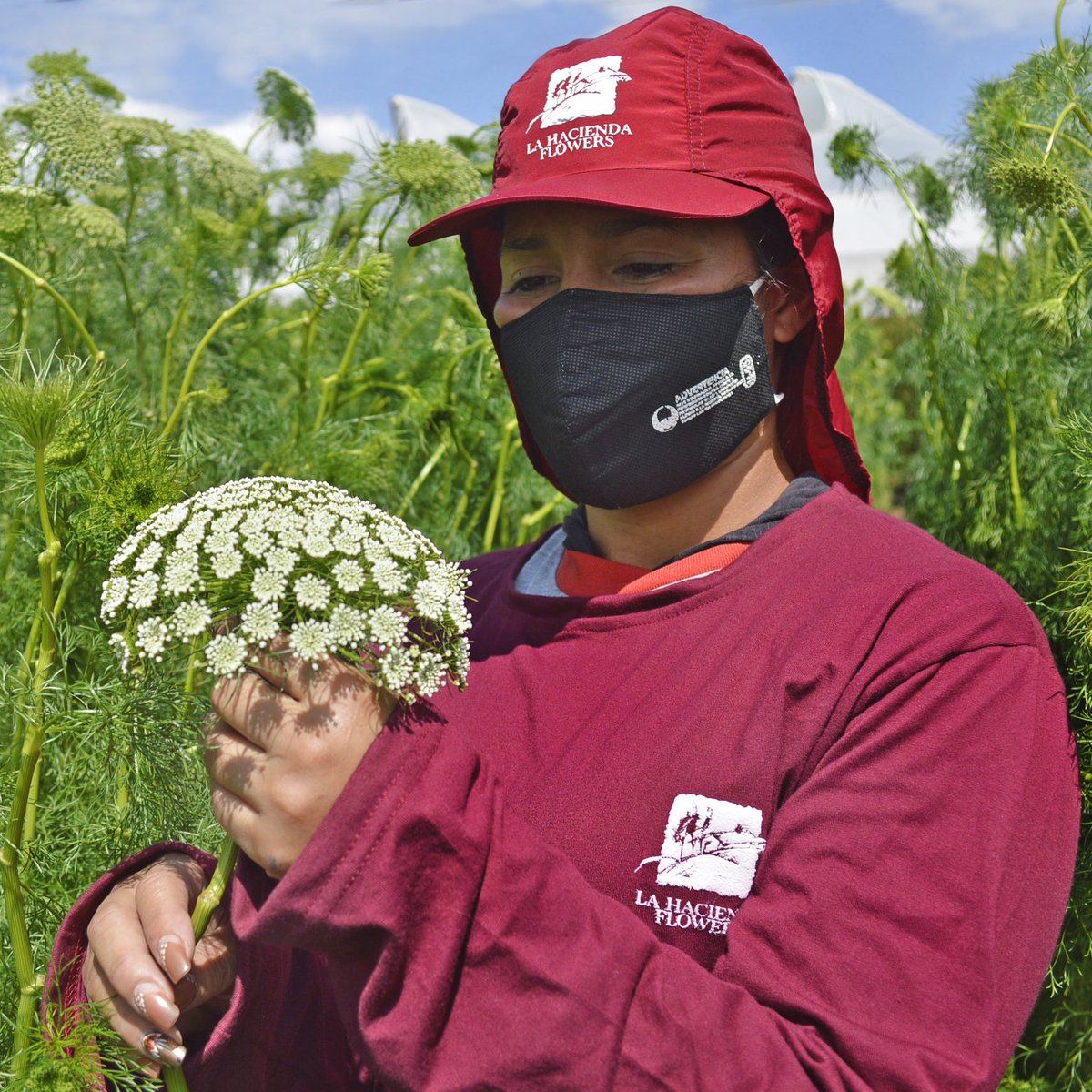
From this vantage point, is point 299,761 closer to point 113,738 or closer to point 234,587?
point 234,587

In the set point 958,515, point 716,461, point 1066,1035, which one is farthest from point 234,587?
point 958,515

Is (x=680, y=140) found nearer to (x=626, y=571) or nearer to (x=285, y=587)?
(x=626, y=571)

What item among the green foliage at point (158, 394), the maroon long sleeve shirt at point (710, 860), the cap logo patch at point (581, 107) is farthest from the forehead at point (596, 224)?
the green foliage at point (158, 394)

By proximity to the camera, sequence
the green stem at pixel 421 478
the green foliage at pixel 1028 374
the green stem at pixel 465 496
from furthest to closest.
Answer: the green stem at pixel 465 496 → the green stem at pixel 421 478 → the green foliage at pixel 1028 374

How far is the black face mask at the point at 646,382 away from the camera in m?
1.91

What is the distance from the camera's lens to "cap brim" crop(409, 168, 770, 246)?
5.77 feet

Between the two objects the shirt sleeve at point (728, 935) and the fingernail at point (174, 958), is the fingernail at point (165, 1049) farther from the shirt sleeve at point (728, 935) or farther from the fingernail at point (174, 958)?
the shirt sleeve at point (728, 935)

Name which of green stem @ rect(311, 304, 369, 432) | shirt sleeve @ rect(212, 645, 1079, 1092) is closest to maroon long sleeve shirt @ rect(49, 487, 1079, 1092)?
shirt sleeve @ rect(212, 645, 1079, 1092)

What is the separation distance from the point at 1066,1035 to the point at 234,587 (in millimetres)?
2722

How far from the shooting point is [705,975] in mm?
1246

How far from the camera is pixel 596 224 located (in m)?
1.90

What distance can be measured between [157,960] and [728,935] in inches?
28.8

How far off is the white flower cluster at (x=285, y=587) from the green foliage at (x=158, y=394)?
1.17ft

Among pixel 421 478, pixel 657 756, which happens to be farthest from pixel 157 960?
pixel 421 478
